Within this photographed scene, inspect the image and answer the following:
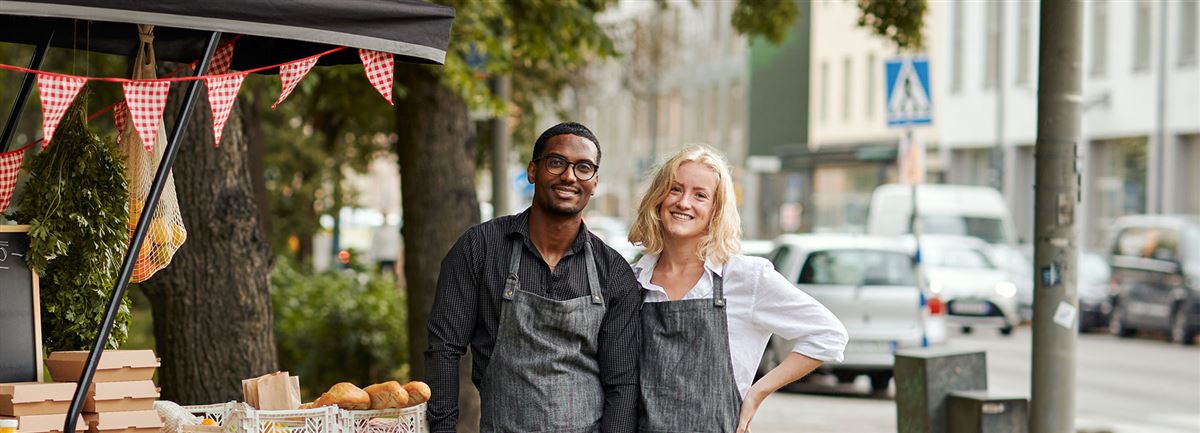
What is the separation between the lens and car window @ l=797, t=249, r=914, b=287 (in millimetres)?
16781

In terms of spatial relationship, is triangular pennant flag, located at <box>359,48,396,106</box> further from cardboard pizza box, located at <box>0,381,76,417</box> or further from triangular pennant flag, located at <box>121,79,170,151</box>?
cardboard pizza box, located at <box>0,381,76,417</box>

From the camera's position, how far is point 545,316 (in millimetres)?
4707

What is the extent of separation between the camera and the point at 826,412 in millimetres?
14961

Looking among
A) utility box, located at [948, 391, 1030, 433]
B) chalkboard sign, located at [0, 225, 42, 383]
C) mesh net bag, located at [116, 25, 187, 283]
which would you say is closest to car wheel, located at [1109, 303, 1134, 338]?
utility box, located at [948, 391, 1030, 433]

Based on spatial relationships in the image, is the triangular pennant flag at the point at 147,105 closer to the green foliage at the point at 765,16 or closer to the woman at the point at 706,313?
the woman at the point at 706,313

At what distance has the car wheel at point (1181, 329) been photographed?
2528cm

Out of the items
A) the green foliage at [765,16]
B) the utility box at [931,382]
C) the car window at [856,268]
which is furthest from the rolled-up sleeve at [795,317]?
the car window at [856,268]

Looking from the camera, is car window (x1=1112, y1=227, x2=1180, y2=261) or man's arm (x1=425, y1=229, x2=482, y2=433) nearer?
man's arm (x1=425, y1=229, x2=482, y2=433)

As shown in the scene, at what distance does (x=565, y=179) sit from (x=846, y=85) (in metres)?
49.2

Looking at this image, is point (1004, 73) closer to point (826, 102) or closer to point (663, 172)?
point (826, 102)

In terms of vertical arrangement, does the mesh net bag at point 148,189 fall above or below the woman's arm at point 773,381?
above

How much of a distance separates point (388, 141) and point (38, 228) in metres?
18.5

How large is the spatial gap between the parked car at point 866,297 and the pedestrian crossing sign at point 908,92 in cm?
196

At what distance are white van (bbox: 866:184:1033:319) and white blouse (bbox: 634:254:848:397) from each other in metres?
26.9
